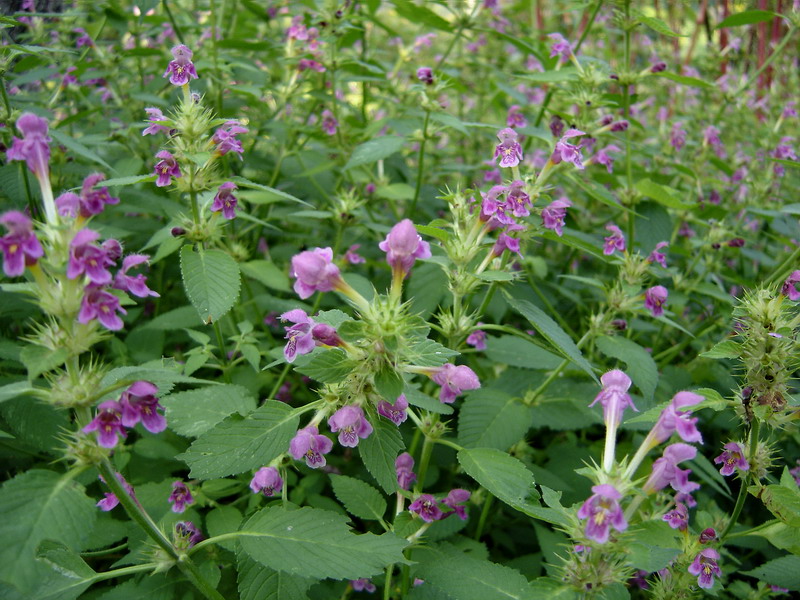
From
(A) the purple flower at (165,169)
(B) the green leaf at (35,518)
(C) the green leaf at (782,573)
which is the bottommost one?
(C) the green leaf at (782,573)

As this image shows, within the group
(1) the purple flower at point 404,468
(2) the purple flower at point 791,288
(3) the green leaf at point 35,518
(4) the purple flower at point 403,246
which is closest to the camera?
(3) the green leaf at point 35,518

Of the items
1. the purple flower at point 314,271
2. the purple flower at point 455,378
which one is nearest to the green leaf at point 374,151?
the purple flower at point 314,271

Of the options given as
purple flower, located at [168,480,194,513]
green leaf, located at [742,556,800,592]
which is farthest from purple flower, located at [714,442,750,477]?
purple flower, located at [168,480,194,513]

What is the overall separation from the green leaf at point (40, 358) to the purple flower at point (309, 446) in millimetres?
604

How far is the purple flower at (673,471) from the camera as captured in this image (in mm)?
1439

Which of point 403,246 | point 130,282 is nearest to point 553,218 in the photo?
point 403,246

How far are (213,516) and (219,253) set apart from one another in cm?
88

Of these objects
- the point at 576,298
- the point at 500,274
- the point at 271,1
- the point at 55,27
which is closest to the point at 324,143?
the point at 271,1

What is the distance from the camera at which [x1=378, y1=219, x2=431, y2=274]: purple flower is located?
5.00 ft

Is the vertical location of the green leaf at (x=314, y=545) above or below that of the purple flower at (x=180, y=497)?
above

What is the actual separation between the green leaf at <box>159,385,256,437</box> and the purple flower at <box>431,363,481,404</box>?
621 millimetres

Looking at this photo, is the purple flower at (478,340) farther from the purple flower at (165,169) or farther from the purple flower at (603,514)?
the purple flower at (165,169)

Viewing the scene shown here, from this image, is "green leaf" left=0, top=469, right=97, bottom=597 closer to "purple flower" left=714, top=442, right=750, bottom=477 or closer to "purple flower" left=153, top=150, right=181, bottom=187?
"purple flower" left=153, top=150, right=181, bottom=187

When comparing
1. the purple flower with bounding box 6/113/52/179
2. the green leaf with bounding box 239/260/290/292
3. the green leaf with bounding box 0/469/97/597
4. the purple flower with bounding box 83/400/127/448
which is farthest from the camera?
the green leaf with bounding box 239/260/290/292
